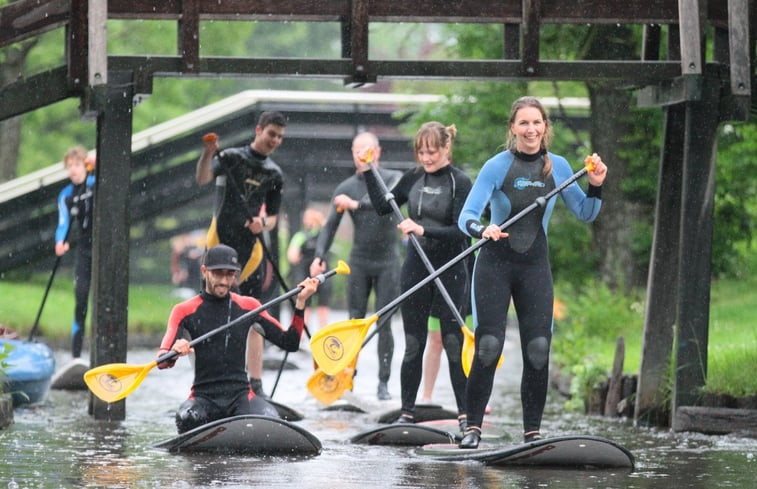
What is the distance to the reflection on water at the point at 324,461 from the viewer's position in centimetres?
752

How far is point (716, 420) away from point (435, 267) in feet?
6.81

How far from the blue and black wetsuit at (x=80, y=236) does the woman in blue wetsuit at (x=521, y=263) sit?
20.8 feet

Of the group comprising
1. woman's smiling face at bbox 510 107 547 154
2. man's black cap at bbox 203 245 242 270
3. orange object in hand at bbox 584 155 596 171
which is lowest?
man's black cap at bbox 203 245 242 270

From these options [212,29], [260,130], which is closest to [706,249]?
[260,130]

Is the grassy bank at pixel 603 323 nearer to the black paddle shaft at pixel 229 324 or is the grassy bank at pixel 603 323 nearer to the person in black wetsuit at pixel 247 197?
the person in black wetsuit at pixel 247 197

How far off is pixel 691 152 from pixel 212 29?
58.9 ft

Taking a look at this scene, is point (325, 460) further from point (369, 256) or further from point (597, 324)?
point (597, 324)

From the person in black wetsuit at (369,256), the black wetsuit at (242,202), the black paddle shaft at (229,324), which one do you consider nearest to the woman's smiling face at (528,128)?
the black paddle shaft at (229,324)

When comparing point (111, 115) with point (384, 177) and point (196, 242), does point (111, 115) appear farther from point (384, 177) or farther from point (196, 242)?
point (196, 242)

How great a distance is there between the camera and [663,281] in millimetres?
11570

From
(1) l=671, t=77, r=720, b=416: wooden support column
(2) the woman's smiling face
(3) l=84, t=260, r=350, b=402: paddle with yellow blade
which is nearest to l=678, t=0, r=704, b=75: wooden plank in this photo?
(1) l=671, t=77, r=720, b=416: wooden support column

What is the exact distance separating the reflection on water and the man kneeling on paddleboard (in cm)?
44

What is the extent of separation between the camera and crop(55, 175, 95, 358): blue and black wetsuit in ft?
47.7

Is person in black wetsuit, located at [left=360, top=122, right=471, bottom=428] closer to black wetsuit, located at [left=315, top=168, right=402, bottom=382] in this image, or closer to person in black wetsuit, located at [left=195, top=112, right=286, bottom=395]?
person in black wetsuit, located at [left=195, top=112, right=286, bottom=395]
